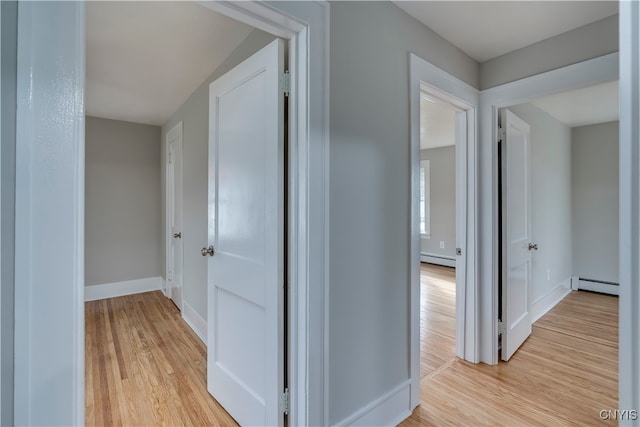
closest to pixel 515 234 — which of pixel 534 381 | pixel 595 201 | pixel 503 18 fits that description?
pixel 534 381

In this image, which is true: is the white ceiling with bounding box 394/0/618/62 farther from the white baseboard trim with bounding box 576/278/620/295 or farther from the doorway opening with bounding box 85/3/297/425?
the white baseboard trim with bounding box 576/278/620/295

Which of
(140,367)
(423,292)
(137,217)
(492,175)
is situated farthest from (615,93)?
(137,217)

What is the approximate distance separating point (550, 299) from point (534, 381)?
2.01m

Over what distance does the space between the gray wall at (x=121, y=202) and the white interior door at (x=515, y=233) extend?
168 inches

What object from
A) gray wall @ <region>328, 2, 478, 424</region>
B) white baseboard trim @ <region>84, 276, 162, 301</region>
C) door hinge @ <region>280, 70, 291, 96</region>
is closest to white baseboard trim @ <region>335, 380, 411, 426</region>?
gray wall @ <region>328, 2, 478, 424</region>

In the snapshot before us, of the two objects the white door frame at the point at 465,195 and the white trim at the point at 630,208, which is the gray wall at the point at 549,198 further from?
the white trim at the point at 630,208

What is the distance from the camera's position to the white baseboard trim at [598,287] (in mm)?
4020

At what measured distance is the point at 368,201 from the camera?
5.29 feet

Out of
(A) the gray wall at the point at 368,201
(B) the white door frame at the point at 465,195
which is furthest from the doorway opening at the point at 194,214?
(B) the white door frame at the point at 465,195

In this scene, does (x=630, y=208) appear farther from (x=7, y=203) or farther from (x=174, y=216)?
(x=174, y=216)

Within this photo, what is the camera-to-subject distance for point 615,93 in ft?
9.73

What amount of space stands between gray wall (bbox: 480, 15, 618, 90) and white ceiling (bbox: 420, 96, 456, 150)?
0.63 metres

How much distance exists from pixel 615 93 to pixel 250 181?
3696 mm

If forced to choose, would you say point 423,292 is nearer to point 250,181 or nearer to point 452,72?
point 452,72
